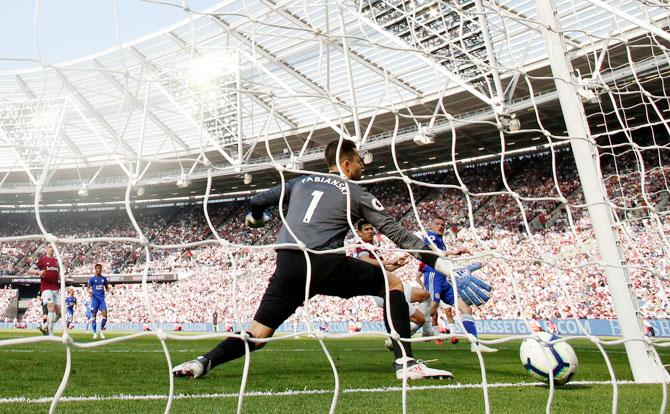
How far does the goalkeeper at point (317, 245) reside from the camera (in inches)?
119

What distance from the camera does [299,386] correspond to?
355 cm

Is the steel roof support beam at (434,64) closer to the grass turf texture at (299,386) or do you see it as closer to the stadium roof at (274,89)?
the stadium roof at (274,89)

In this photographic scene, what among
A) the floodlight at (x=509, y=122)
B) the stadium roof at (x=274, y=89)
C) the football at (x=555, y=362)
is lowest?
the football at (x=555, y=362)

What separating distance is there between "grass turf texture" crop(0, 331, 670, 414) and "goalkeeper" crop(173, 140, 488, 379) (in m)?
0.34

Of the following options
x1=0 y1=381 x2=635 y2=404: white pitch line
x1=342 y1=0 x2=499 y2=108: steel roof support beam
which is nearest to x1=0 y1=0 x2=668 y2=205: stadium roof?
x1=342 y1=0 x2=499 y2=108: steel roof support beam

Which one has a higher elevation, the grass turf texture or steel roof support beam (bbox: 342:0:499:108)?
steel roof support beam (bbox: 342:0:499:108)

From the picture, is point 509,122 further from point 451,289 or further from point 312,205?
point 312,205

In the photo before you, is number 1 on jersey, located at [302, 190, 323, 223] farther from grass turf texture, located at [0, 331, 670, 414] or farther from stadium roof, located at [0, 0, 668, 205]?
stadium roof, located at [0, 0, 668, 205]

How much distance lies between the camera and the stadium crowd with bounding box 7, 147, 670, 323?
12703 mm

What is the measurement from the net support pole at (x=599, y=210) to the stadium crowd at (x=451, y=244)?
636 cm

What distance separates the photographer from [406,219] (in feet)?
73.8

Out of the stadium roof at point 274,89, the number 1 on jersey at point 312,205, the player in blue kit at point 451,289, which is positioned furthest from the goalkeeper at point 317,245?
the stadium roof at point 274,89

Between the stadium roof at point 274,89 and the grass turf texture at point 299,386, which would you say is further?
the stadium roof at point 274,89

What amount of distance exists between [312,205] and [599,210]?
2.03 meters
